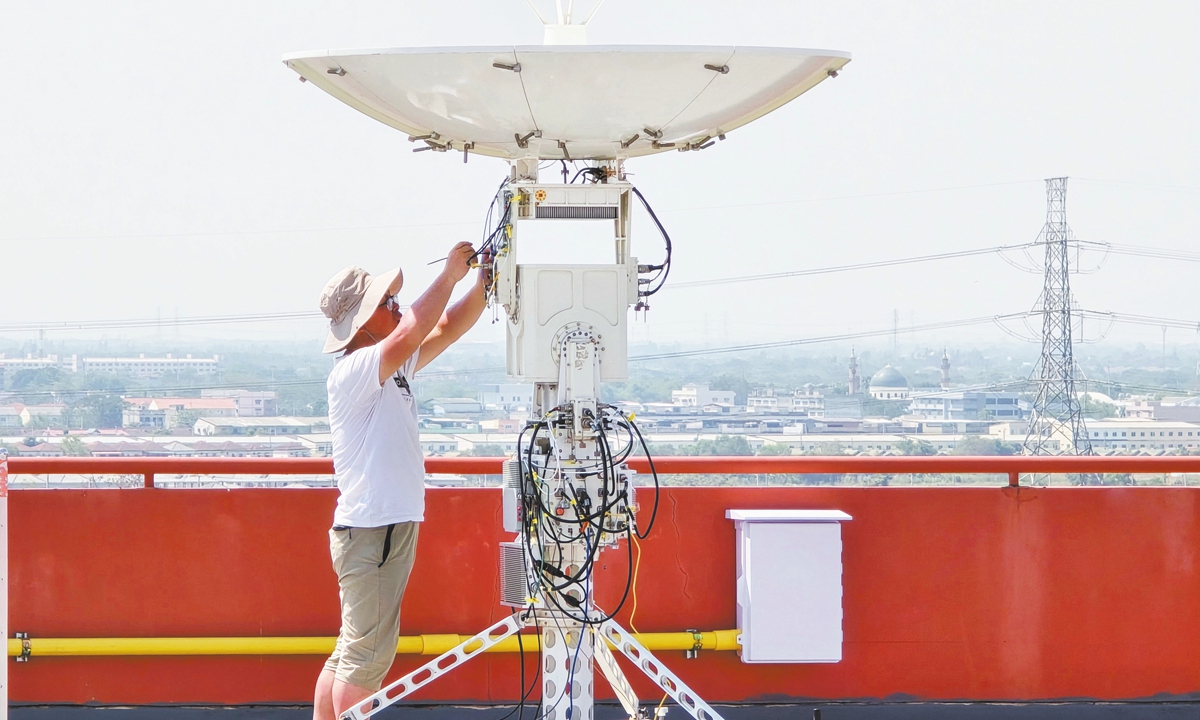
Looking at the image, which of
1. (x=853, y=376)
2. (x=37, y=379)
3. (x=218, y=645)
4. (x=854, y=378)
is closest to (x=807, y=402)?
(x=853, y=376)

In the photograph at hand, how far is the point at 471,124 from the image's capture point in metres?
3.11

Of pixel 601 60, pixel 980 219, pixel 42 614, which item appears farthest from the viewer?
pixel 980 219

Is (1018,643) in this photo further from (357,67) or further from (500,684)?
(357,67)

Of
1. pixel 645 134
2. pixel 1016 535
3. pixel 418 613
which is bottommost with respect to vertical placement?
pixel 418 613

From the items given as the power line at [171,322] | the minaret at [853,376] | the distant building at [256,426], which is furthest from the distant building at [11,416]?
the minaret at [853,376]

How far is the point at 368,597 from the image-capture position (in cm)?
316

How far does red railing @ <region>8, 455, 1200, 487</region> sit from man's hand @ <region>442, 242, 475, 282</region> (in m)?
1.11

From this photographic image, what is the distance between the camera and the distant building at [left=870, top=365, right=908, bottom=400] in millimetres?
13203

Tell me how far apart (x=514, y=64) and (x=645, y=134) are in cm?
50

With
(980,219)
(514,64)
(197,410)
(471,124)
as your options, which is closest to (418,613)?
(471,124)

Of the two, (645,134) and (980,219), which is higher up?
(980,219)

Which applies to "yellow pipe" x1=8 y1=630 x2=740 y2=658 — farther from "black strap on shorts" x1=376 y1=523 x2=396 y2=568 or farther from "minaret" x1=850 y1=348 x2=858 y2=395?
"minaret" x1=850 y1=348 x2=858 y2=395

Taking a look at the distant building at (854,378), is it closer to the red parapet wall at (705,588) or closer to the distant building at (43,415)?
the distant building at (43,415)

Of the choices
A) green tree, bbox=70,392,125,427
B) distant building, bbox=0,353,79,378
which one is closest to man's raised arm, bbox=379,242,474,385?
green tree, bbox=70,392,125,427
